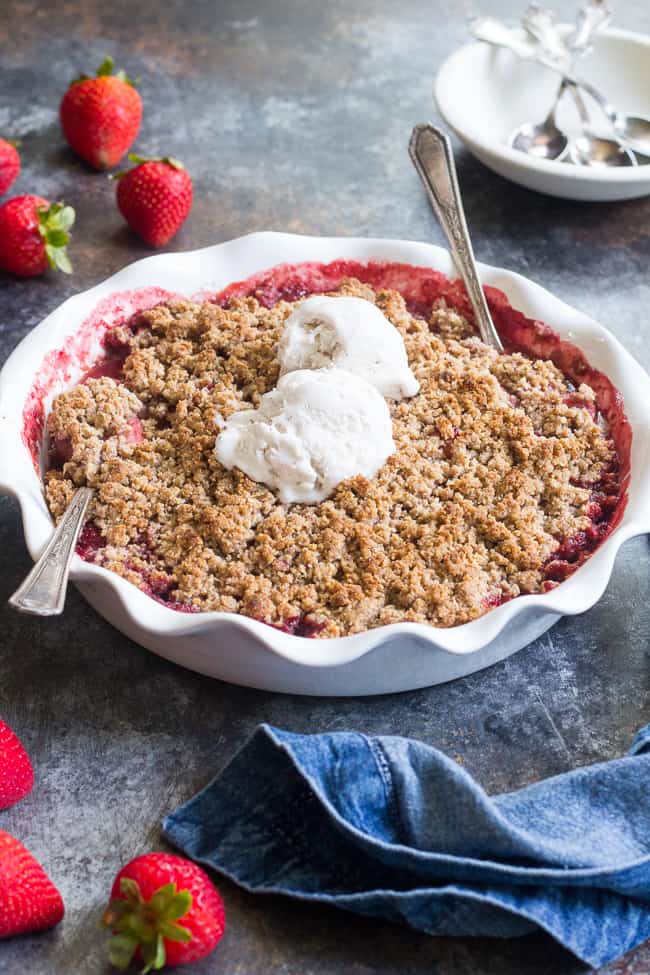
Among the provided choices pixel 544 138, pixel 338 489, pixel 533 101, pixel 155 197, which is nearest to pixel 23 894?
pixel 338 489

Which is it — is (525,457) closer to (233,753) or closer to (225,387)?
(225,387)

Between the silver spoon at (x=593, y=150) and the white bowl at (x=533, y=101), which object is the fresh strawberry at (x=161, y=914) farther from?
the silver spoon at (x=593, y=150)

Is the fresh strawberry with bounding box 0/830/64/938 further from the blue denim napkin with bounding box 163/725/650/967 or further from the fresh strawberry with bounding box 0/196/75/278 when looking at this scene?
the fresh strawberry with bounding box 0/196/75/278

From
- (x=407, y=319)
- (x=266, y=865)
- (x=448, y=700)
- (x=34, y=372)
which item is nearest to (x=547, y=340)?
(x=407, y=319)

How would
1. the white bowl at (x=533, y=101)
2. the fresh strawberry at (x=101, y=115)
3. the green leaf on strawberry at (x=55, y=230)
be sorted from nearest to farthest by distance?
1. the green leaf on strawberry at (x=55, y=230)
2. the white bowl at (x=533, y=101)
3. the fresh strawberry at (x=101, y=115)

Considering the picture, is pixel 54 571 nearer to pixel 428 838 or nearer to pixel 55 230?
pixel 428 838

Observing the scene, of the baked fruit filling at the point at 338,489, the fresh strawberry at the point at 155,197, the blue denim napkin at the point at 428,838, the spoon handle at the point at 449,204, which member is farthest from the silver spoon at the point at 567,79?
the blue denim napkin at the point at 428,838

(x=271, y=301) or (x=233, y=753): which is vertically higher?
(x=271, y=301)
